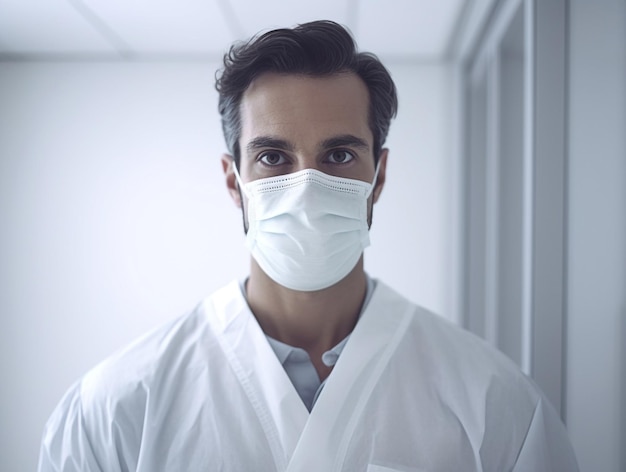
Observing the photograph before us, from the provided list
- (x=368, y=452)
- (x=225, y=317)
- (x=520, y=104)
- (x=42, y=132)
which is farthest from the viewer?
(x=42, y=132)

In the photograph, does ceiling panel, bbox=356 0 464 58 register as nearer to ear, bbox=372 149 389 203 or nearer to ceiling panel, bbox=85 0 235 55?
ceiling panel, bbox=85 0 235 55

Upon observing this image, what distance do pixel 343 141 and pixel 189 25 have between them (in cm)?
121

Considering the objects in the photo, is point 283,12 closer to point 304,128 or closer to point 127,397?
point 304,128

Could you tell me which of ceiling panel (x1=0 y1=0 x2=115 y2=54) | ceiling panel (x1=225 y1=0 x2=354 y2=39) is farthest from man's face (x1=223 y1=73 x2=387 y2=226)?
ceiling panel (x1=0 y1=0 x2=115 y2=54)

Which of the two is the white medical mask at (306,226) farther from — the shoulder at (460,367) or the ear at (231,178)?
the shoulder at (460,367)

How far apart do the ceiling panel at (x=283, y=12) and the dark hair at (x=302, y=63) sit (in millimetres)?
732

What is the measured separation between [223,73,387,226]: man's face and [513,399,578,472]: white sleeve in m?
0.63

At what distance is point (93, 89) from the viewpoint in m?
2.16

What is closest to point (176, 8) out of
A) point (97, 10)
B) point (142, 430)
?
point (97, 10)

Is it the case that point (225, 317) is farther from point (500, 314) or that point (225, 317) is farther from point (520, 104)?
point (520, 104)

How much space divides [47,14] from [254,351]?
5.20 ft

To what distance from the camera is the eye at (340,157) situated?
39.4 inches

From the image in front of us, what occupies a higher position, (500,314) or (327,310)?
(327,310)

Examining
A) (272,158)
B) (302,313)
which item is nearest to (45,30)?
(272,158)
